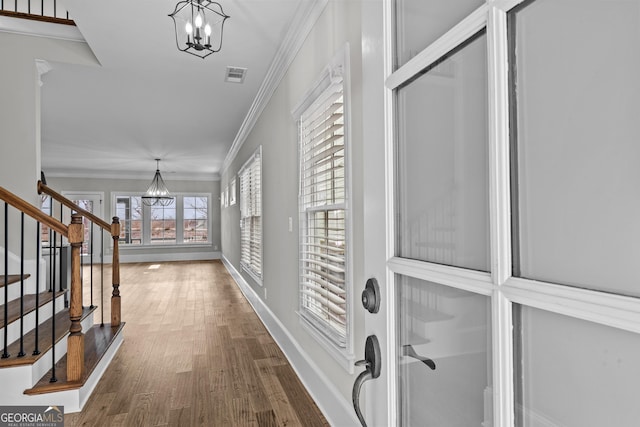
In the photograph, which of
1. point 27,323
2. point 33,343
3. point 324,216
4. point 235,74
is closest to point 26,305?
point 27,323

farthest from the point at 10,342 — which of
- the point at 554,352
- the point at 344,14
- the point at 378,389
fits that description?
the point at 554,352

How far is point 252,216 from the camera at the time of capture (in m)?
4.95

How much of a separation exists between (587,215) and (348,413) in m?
1.70

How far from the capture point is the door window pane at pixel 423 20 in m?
0.62

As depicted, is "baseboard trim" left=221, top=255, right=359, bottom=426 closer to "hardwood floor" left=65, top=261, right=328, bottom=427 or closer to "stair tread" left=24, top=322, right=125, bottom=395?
"hardwood floor" left=65, top=261, right=328, bottom=427

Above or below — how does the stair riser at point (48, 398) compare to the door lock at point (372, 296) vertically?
below

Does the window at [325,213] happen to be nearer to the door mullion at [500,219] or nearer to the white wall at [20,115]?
the door mullion at [500,219]

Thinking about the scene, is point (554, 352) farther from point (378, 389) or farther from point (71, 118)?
point (71, 118)

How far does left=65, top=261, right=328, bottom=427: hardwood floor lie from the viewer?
2.13 meters

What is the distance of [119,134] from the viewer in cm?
610

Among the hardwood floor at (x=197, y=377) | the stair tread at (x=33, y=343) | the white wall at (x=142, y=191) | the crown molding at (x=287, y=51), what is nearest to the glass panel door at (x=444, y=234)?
the hardwood floor at (x=197, y=377)

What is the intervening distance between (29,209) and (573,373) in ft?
8.92

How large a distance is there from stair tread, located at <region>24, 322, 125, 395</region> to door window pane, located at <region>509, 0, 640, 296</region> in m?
2.63

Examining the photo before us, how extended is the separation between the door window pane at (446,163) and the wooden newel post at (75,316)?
2.22 meters
